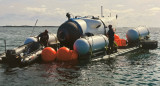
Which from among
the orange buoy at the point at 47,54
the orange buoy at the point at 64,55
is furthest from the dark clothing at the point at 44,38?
the orange buoy at the point at 64,55

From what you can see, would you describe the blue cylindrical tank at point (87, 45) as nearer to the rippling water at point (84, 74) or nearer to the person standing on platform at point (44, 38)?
the rippling water at point (84, 74)

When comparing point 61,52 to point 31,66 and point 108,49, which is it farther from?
point 108,49

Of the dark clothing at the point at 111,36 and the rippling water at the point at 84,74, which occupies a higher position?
the dark clothing at the point at 111,36

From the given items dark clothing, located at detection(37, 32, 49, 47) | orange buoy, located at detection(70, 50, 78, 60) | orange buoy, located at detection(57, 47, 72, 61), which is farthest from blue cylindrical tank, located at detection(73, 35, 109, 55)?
dark clothing, located at detection(37, 32, 49, 47)

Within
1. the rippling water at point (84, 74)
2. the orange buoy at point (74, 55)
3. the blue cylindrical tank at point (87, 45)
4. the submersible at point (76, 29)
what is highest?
the submersible at point (76, 29)

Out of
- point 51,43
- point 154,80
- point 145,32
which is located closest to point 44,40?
point 51,43

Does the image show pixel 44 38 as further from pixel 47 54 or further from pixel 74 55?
pixel 74 55

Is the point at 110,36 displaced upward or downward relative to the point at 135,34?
upward

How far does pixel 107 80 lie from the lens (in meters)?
13.9

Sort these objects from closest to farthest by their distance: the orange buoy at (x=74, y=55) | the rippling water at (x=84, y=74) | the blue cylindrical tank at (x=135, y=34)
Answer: the rippling water at (x=84, y=74)
the orange buoy at (x=74, y=55)
the blue cylindrical tank at (x=135, y=34)

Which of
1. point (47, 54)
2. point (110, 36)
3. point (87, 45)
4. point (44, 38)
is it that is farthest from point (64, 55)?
point (110, 36)

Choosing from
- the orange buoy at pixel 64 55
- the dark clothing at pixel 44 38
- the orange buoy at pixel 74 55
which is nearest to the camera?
the orange buoy at pixel 64 55

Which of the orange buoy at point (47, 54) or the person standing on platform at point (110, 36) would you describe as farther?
the person standing on platform at point (110, 36)

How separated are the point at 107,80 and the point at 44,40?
875 centimetres
